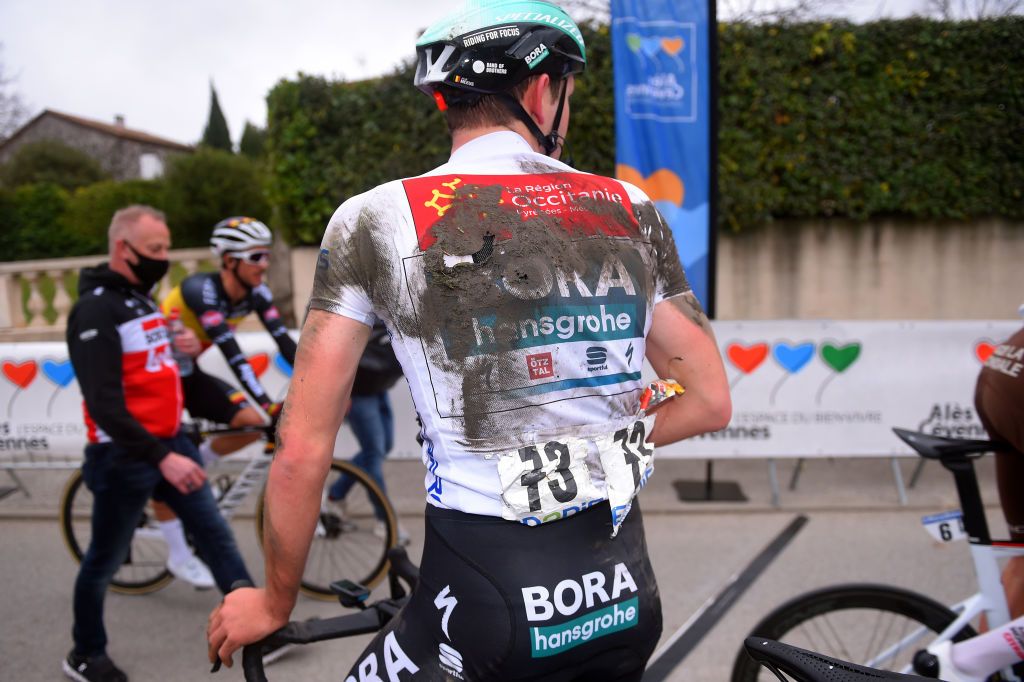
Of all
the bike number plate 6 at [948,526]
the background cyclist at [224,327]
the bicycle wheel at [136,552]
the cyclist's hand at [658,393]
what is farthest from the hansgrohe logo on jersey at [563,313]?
the bicycle wheel at [136,552]

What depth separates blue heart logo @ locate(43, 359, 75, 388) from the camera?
19.4ft

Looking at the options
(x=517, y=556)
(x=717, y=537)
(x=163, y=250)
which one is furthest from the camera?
(x=717, y=537)

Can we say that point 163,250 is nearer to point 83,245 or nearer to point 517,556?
point 517,556

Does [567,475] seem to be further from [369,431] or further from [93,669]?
[369,431]

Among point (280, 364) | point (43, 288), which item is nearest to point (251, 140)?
point (43, 288)

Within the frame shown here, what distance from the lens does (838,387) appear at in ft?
18.8

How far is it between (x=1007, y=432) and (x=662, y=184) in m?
3.93

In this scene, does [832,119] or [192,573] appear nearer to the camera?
[192,573]

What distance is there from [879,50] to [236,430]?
336 inches

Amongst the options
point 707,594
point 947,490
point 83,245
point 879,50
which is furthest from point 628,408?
point 83,245

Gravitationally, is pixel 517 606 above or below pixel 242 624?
above

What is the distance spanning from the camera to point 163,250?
344 cm

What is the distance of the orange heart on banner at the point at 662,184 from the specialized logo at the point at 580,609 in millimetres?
4939

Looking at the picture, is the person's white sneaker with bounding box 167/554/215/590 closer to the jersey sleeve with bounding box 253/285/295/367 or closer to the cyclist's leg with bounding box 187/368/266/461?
the cyclist's leg with bounding box 187/368/266/461
